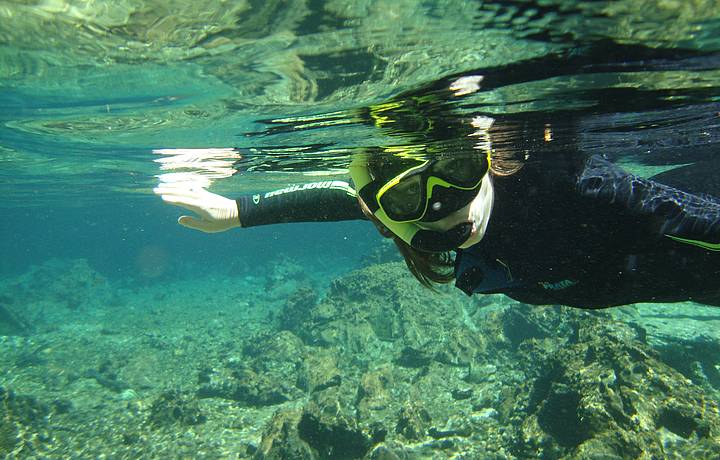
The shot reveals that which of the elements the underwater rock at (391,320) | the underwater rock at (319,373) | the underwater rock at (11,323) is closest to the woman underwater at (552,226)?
the underwater rock at (319,373)

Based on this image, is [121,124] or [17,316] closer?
[121,124]

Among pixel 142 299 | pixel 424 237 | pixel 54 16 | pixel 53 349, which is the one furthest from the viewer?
pixel 142 299

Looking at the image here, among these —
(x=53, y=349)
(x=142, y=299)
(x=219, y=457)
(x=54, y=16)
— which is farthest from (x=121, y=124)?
(x=142, y=299)

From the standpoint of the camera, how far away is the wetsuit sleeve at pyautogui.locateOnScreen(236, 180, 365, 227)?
14.8ft

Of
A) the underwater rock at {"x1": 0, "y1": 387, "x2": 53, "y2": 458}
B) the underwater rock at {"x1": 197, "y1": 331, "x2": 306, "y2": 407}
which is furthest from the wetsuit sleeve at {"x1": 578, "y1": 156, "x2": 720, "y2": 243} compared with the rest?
the underwater rock at {"x1": 0, "y1": 387, "x2": 53, "y2": 458}

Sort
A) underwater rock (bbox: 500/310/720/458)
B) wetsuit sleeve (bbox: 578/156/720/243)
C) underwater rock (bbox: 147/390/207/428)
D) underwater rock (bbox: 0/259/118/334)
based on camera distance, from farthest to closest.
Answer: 1. underwater rock (bbox: 0/259/118/334)
2. underwater rock (bbox: 147/390/207/428)
3. underwater rock (bbox: 500/310/720/458)
4. wetsuit sleeve (bbox: 578/156/720/243)

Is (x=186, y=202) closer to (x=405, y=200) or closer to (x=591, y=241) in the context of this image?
(x=405, y=200)

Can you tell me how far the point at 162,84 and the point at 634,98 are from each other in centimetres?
775

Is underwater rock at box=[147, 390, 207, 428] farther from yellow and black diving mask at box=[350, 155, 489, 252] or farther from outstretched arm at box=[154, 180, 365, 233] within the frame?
yellow and black diving mask at box=[350, 155, 489, 252]

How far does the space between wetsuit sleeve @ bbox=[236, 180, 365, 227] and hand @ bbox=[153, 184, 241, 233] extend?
0.47 feet

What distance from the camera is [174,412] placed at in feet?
36.8

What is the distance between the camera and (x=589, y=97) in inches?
236

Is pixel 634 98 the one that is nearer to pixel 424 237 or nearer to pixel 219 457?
pixel 424 237

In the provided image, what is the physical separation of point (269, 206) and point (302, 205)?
401mm
